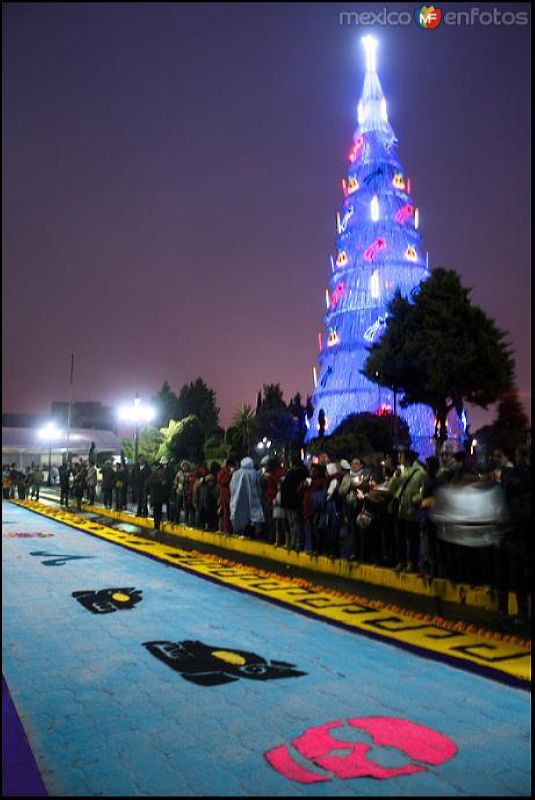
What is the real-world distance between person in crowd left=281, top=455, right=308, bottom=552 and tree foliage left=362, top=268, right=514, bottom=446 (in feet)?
80.8

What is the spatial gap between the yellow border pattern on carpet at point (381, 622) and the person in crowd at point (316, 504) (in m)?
0.87

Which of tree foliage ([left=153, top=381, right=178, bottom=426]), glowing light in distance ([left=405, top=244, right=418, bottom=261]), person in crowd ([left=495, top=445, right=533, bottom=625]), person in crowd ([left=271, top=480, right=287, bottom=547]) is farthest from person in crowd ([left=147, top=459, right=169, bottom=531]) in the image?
tree foliage ([left=153, top=381, right=178, bottom=426])

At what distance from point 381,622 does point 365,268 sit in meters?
59.2

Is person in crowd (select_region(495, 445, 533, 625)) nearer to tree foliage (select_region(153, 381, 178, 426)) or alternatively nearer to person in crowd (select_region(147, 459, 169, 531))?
person in crowd (select_region(147, 459, 169, 531))

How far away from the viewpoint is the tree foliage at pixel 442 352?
36781 millimetres

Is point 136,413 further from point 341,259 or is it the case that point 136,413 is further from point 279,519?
point 341,259

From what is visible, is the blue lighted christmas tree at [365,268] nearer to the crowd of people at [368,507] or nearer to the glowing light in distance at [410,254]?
the glowing light in distance at [410,254]

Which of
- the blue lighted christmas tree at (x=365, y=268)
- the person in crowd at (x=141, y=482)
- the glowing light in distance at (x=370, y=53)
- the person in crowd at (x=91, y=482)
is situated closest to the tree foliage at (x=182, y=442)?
the blue lighted christmas tree at (x=365, y=268)

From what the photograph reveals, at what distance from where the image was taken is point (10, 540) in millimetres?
16344

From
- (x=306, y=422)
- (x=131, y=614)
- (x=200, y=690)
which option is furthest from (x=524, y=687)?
(x=306, y=422)

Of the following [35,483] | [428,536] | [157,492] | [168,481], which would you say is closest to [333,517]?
[428,536]

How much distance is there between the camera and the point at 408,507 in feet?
30.7

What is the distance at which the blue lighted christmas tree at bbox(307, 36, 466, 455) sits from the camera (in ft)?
210

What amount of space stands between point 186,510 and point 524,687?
40.6ft
